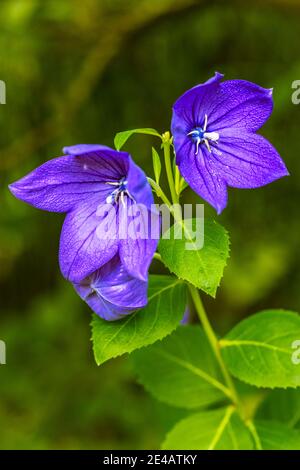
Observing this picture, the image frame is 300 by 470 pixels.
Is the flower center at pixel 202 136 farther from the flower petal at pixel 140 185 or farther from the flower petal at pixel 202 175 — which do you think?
the flower petal at pixel 140 185

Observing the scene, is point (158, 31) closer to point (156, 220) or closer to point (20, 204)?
point (20, 204)

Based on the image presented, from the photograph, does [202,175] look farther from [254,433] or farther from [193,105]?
[254,433]

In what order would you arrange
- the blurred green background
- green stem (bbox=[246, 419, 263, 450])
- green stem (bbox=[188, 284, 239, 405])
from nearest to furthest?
green stem (bbox=[188, 284, 239, 405]) → green stem (bbox=[246, 419, 263, 450]) → the blurred green background

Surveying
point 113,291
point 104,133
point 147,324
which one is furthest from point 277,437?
point 104,133

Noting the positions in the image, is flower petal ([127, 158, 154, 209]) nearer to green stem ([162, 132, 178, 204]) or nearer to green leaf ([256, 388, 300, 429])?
green stem ([162, 132, 178, 204])

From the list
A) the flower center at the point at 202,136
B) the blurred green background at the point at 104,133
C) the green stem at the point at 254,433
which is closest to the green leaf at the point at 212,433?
the green stem at the point at 254,433

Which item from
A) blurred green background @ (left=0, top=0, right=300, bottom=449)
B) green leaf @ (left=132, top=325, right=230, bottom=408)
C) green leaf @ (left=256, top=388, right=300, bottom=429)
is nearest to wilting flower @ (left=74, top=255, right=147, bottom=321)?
green leaf @ (left=132, top=325, right=230, bottom=408)
